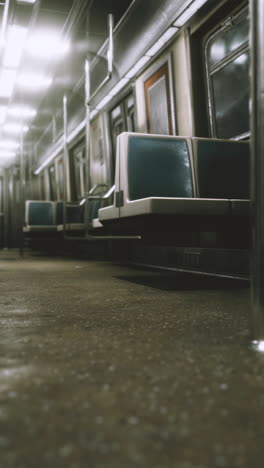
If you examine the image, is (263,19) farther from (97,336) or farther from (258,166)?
(97,336)

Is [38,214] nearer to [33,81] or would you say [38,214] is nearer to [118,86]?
[33,81]

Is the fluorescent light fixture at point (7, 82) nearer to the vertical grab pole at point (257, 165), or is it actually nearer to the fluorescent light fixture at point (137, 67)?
the fluorescent light fixture at point (137, 67)

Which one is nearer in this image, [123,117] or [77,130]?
[123,117]

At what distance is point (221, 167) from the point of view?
3805 millimetres

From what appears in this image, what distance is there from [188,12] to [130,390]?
4.31 metres

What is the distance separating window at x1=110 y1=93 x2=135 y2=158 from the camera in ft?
21.9

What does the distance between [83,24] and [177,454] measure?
6.46m

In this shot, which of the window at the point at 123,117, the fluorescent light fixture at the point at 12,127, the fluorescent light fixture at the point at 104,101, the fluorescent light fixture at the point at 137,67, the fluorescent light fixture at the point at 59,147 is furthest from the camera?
the fluorescent light fixture at the point at 12,127

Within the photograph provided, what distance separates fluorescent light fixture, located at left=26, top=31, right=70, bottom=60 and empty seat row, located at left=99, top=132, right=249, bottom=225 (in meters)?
3.37

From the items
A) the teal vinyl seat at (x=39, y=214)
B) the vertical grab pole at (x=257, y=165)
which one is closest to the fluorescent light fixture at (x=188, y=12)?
the vertical grab pole at (x=257, y=165)

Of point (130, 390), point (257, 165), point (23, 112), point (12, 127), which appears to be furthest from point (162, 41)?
point (12, 127)

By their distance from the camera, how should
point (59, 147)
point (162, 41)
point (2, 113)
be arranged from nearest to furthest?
point (162, 41), point (2, 113), point (59, 147)

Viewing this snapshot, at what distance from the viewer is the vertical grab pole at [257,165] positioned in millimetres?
1339

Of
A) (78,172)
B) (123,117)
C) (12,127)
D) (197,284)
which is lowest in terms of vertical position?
(197,284)
